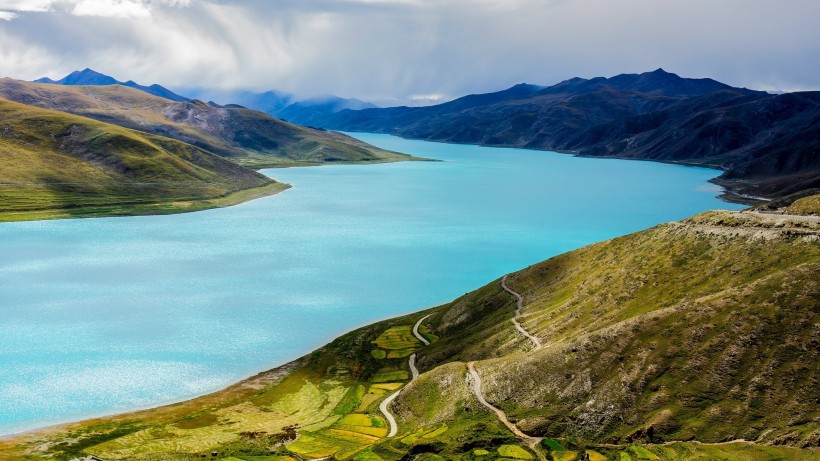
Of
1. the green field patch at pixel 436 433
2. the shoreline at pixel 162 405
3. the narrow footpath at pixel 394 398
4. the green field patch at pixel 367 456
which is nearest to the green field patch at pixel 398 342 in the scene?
the narrow footpath at pixel 394 398

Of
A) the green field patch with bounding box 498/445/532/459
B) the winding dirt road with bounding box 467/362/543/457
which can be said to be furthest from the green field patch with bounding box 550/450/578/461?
the green field patch with bounding box 498/445/532/459

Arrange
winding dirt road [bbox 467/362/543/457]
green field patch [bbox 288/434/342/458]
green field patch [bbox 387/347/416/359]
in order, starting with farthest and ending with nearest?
green field patch [bbox 387/347/416/359]
green field patch [bbox 288/434/342/458]
winding dirt road [bbox 467/362/543/457]

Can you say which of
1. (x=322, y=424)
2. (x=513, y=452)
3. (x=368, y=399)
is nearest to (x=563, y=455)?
(x=513, y=452)

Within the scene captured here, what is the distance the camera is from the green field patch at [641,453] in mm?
56141

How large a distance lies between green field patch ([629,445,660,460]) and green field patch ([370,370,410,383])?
122 ft

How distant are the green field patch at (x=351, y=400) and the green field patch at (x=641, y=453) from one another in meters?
34.1

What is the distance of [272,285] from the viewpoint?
5576 inches

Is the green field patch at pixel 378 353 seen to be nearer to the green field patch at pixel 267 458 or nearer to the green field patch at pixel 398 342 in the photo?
the green field patch at pixel 398 342

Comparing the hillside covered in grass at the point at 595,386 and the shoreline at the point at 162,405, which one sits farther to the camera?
the shoreline at the point at 162,405

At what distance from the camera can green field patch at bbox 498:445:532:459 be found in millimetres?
59438

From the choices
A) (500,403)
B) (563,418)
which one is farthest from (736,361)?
(500,403)

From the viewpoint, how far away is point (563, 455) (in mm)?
58719

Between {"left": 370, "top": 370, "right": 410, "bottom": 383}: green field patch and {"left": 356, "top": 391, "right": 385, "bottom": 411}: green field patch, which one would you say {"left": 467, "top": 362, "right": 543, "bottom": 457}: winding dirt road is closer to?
{"left": 356, "top": 391, "right": 385, "bottom": 411}: green field patch

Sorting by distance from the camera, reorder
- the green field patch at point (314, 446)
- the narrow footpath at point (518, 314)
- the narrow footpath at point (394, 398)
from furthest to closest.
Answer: the narrow footpath at point (518, 314) < the narrow footpath at point (394, 398) < the green field patch at point (314, 446)
